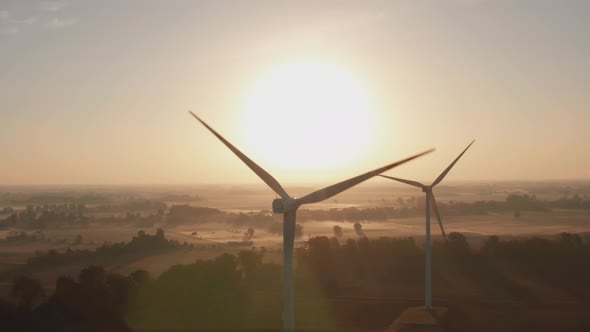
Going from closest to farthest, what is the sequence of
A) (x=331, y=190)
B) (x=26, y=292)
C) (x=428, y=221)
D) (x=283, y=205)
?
(x=283, y=205) → (x=331, y=190) → (x=428, y=221) → (x=26, y=292)

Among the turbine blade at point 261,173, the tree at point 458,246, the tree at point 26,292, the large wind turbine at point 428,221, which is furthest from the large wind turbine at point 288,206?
the tree at point 458,246

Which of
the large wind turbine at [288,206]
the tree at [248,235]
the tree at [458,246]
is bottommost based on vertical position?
the tree at [248,235]

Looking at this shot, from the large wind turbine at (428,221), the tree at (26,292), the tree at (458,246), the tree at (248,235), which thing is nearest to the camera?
the large wind turbine at (428,221)

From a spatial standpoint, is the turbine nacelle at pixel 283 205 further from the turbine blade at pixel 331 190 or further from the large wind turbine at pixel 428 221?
the large wind turbine at pixel 428 221

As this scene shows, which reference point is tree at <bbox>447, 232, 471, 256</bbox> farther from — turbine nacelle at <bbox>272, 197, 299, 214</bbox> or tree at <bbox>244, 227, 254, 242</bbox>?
turbine nacelle at <bbox>272, 197, 299, 214</bbox>

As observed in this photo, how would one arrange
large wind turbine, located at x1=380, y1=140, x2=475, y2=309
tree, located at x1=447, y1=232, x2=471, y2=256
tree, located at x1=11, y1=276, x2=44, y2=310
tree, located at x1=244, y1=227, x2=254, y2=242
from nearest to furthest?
large wind turbine, located at x1=380, y1=140, x2=475, y2=309 → tree, located at x1=11, y1=276, x2=44, y2=310 → tree, located at x1=447, y1=232, x2=471, y2=256 → tree, located at x1=244, y1=227, x2=254, y2=242

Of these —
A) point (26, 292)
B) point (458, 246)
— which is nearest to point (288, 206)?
point (26, 292)

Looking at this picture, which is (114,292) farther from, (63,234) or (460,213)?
(460,213)

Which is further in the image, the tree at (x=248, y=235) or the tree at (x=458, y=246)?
the tree at (x=248, y=235)

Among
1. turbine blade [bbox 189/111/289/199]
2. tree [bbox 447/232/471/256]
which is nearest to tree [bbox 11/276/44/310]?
turbine blade [bbox 189/111/289/199]

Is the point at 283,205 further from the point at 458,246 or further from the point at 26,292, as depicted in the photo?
the point at 458,246
